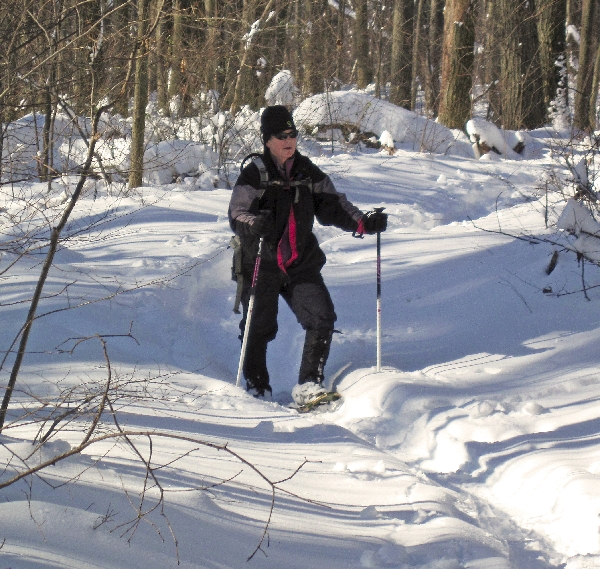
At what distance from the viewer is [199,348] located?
583 cm

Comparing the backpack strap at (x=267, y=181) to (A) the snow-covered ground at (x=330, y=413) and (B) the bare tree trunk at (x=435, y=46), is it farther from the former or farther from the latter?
(B) the bare tree trunk at (x=435, y=46)

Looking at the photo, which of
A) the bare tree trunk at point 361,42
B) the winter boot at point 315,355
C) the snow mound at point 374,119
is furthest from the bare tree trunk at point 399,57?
the winter boot at point 315,355

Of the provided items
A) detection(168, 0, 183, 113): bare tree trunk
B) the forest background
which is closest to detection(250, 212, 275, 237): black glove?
the forest background

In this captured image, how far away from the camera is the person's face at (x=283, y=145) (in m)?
4.89

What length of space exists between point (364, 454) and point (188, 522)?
1.32 meters

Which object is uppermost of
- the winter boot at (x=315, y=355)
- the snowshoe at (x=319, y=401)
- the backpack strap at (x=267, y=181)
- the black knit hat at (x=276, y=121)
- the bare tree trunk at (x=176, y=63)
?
the bare tree trunk at (x=176, y=63)

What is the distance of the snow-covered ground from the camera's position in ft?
7.98

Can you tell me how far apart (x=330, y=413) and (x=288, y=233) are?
1.23 m

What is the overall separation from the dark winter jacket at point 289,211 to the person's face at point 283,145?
0.28 ft

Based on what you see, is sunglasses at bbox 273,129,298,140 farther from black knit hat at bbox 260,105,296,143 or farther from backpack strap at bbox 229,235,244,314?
backpack strap at bbox 229,235,244,314

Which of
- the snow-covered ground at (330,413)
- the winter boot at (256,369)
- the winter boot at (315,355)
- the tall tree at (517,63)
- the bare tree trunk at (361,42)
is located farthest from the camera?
the bare tree trunk at (361,42)

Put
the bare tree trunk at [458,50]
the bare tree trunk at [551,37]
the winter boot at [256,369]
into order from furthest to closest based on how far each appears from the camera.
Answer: the bare tree trunk at [551,37], the bare tree trunk at [458,50], the winter boot at [256,369]

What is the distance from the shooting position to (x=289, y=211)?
5.03 metres

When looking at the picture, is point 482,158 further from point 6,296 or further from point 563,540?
point 563,540
